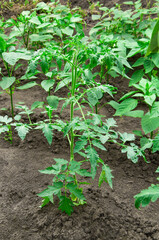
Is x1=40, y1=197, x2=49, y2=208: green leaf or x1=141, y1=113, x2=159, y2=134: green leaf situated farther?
x1=141, y1=113, x2=159, y2=134: green leaf

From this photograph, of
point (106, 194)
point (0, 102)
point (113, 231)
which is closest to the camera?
point (113, 231)

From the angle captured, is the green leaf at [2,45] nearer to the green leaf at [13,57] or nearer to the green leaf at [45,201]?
the green leaf at [13,57]

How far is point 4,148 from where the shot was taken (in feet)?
8.12

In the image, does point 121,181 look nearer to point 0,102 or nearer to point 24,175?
point 24,175

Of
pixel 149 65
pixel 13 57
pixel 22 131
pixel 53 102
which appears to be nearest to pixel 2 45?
pixel 13 57

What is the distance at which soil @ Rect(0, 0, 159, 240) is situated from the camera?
1719 mm

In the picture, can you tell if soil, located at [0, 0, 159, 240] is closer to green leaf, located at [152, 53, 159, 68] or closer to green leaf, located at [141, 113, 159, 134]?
green leaf, located at [141, 113, 159, 134]

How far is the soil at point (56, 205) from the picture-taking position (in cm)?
172

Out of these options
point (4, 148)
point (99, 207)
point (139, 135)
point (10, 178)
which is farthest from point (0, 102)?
point (99, 207)

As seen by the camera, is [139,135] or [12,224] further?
[139,135]

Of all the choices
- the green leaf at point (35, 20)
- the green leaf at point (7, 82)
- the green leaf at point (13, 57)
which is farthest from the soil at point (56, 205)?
the green leaf at point (35, 20)

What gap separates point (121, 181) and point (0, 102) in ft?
5.21

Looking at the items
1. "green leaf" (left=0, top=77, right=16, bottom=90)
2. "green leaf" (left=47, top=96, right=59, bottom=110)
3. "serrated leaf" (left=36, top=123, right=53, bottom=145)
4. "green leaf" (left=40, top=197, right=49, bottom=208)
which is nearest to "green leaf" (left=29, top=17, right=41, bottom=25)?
"green leaf" (left=0, top=77, right=16, bottom=90)

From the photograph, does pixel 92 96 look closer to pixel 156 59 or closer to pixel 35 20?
pixel 156 59
